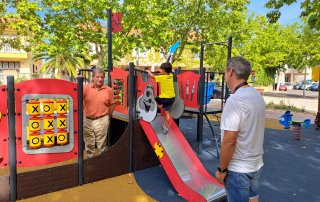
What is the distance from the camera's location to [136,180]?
459 cm

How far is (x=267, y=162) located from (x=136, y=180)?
2.80m

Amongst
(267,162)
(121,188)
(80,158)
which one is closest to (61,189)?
(80,158)

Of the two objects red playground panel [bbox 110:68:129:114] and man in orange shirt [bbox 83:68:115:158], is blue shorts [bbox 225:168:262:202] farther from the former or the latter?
red playground panel [bbox 110:68:129:114]

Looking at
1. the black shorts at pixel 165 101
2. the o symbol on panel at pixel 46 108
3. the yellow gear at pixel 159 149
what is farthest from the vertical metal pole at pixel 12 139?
the black shorts at pixel 165 101

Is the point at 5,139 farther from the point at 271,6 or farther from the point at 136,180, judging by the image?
the point at 271,6

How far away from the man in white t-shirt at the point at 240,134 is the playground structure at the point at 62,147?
158 centimetres

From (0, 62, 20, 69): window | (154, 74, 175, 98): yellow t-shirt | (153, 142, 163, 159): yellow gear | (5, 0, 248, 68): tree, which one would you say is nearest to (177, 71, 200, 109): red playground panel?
(154, 74, 175, 98): yellow t-shirt

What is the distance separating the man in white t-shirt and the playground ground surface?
193cm

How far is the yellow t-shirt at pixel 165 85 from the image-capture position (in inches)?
196

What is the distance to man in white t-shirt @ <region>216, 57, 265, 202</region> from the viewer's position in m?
2.02

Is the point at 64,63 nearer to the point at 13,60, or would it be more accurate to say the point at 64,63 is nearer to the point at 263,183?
the point at 13,60

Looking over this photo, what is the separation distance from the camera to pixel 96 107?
4.43 m

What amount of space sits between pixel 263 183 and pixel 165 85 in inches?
90.9

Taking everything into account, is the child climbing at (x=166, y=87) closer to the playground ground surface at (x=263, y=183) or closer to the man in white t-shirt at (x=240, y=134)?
the playground ground surface at (x=263, y=183)
